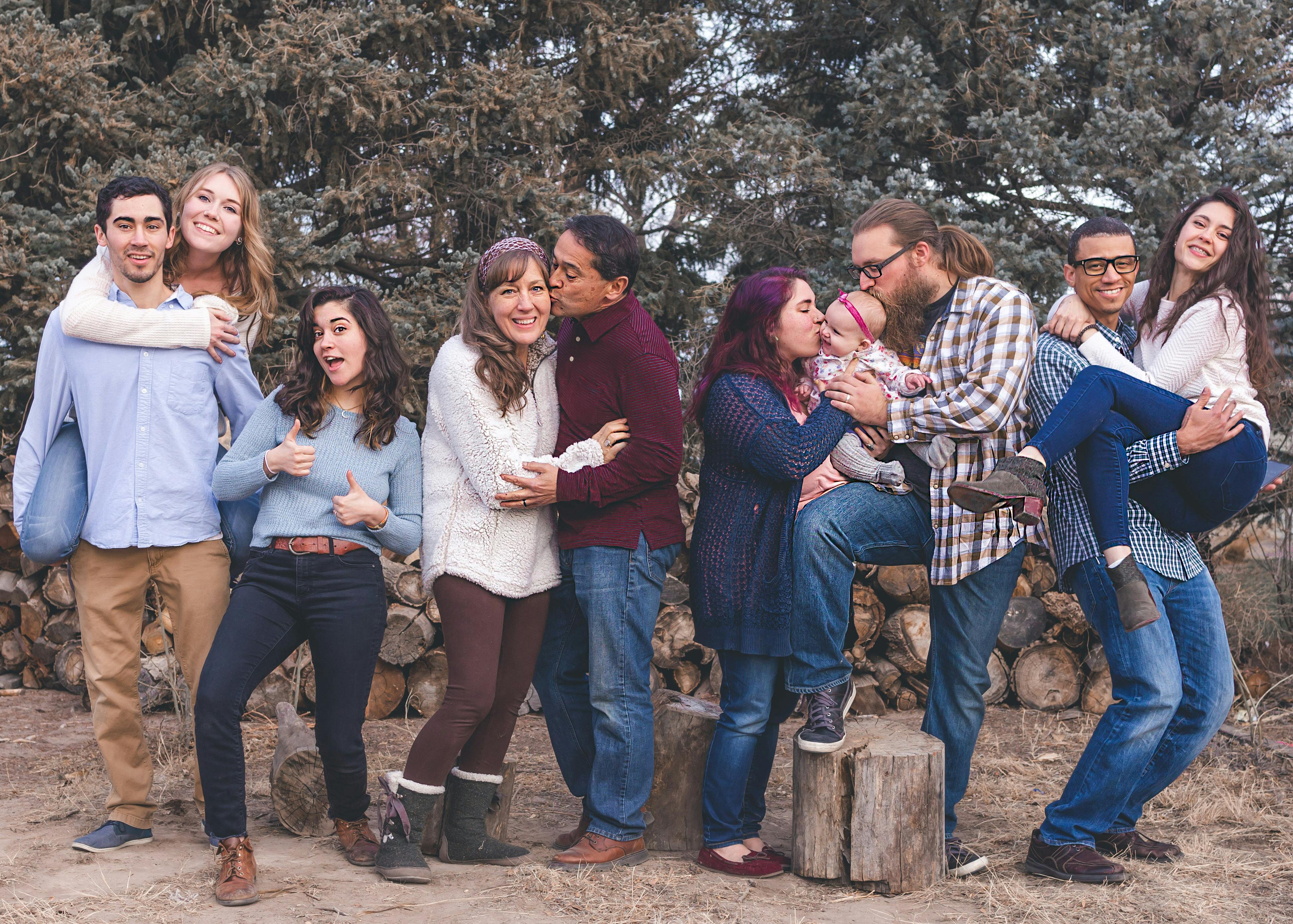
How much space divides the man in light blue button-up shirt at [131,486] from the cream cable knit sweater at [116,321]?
44mm

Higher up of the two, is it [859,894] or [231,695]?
[231,695]

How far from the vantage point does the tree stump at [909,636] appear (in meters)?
6.05

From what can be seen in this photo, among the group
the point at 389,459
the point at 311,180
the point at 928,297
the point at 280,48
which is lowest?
the point at 389,459

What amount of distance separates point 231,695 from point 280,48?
4.74 meters

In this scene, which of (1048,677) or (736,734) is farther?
(1048,677)

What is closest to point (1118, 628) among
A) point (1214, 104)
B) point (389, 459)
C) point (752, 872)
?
point (752, 872)

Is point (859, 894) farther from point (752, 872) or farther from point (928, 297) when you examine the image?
point (928, 297)

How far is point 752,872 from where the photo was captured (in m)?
3.67

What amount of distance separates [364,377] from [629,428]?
3.10ft

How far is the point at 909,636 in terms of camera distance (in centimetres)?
605

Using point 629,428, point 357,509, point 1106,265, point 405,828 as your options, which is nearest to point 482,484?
point 357,509

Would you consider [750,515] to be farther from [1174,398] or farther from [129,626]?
[129,626]

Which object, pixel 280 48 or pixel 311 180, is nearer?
pixel 280 48

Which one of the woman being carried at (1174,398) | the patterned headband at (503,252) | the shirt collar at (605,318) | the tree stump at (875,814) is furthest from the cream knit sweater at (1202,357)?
the patterned headband at (503,252)
